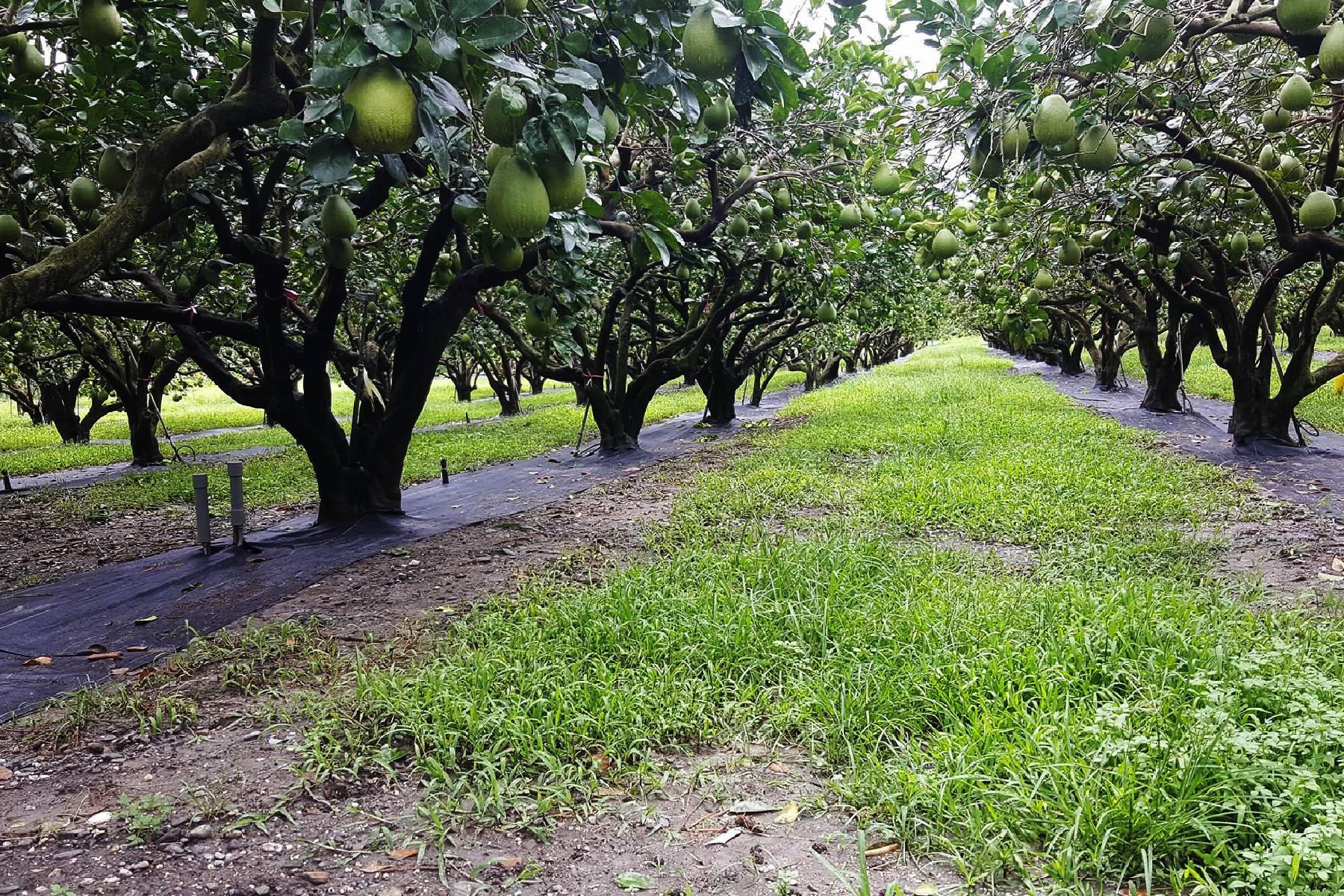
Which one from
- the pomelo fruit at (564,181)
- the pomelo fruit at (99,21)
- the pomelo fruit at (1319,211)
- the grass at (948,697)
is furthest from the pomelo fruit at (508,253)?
the pomelo fruit at (1319,211)

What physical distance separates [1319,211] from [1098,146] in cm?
193

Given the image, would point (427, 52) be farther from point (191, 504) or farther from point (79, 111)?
point (191, 504)

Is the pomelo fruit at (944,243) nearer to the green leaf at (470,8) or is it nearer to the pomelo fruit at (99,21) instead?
the green leaf at (470,8)

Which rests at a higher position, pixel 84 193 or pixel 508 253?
pixel 84 193

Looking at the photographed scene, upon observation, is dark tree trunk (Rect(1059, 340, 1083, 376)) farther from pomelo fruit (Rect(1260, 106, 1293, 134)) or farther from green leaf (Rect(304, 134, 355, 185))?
green leaf (Rect(304, 134, 355, 185))

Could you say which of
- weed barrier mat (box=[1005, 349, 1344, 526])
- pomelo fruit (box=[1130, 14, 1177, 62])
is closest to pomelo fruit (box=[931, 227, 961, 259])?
pomelo fruit (box=[1130, 14, 1177, 62])

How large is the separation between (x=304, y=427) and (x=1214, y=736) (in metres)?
6.07

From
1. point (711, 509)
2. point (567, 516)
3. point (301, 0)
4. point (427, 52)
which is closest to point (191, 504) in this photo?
point (567, 516)

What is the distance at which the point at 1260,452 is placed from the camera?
8398mm

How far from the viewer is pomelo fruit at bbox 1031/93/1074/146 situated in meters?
2.79

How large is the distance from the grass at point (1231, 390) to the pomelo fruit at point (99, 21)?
35.1 ft

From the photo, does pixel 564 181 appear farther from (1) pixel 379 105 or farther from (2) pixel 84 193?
(2) pixel 84 193

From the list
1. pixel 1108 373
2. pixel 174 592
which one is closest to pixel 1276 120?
pixel 174 592

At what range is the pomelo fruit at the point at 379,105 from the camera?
5.98ft
